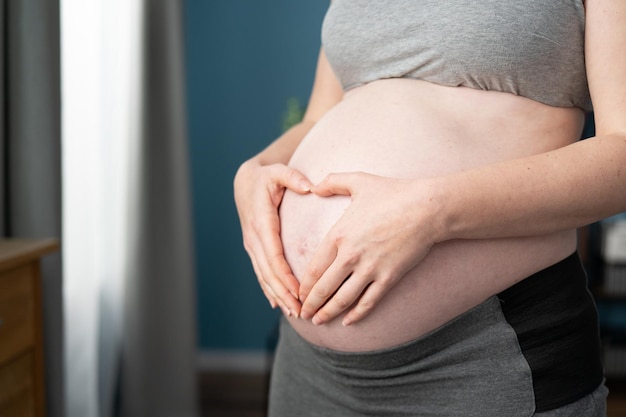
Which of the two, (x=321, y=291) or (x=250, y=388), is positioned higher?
(x=321, y=291)

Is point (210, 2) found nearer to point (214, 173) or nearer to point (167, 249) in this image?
point (214, 173)

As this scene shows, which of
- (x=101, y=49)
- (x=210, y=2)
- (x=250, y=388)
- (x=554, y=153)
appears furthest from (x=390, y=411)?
(x=210, y=2)

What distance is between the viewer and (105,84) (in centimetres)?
226

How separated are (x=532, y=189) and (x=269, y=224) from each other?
0.32m

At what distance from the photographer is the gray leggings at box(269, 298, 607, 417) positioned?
738 mm

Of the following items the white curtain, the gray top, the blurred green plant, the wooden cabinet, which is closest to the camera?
the gray top

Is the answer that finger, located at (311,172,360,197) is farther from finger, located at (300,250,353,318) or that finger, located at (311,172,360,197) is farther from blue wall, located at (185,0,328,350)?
blue wall, located at (185,0,328,350)

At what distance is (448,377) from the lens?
29.9 inches

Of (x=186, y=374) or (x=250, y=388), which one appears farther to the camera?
(x=250, y=388)

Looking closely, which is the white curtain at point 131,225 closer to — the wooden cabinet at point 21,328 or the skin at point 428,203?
the wooden cabinet at point 21,328

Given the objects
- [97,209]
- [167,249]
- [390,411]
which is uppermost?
[390,411]

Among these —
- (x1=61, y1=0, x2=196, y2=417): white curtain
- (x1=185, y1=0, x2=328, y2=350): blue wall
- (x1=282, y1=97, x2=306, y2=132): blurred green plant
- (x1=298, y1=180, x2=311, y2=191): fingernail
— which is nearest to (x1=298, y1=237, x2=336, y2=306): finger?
(x1=298, y1=180, x2=311, y2=191): fingernail

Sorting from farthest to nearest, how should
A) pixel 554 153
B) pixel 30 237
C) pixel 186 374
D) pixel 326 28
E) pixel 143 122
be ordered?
pixel 186 374 < pixel 143 122 < pixel 30 237 < pixel 326 28 < pixel 554 153

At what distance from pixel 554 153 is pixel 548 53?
0.15 meters
